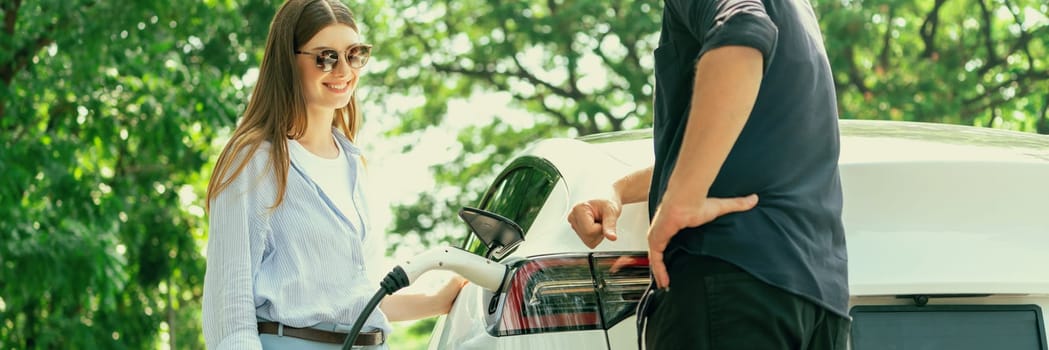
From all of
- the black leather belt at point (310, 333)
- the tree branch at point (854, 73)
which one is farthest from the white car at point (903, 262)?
the tree branch at point (854, 73)

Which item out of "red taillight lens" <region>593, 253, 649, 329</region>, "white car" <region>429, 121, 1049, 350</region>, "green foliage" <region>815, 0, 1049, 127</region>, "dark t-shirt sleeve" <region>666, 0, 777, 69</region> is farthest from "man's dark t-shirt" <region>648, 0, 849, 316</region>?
"green foliage" <region>815, 0, 1049, 127</region>

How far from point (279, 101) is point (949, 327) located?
1.56 metres

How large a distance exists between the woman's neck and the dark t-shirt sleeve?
1155 mm

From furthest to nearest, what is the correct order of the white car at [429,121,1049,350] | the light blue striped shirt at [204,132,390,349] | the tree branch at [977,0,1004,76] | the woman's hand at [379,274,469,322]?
the tree branch at [977,0,1004,76], the woman's hand at [379,274,469,322], the light blue striped shirt at [204,132,390,349], the white car at [429,121,1049,350]

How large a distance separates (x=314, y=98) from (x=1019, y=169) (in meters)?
1.59

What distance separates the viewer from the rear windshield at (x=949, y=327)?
2623mm

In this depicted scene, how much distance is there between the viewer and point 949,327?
8.62ft

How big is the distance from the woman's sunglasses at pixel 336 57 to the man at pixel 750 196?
0.97m

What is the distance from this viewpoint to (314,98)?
3234 mm

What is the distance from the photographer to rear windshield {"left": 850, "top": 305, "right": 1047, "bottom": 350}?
103 inches

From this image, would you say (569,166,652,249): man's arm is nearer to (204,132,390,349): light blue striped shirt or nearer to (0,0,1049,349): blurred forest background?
(204,132,390,349): light blue striped shirt

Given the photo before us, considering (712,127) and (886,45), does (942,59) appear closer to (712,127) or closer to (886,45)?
(886,45)

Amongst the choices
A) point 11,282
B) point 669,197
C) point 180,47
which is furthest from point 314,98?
point 180,47

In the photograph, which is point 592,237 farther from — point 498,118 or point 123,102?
point 498,118
